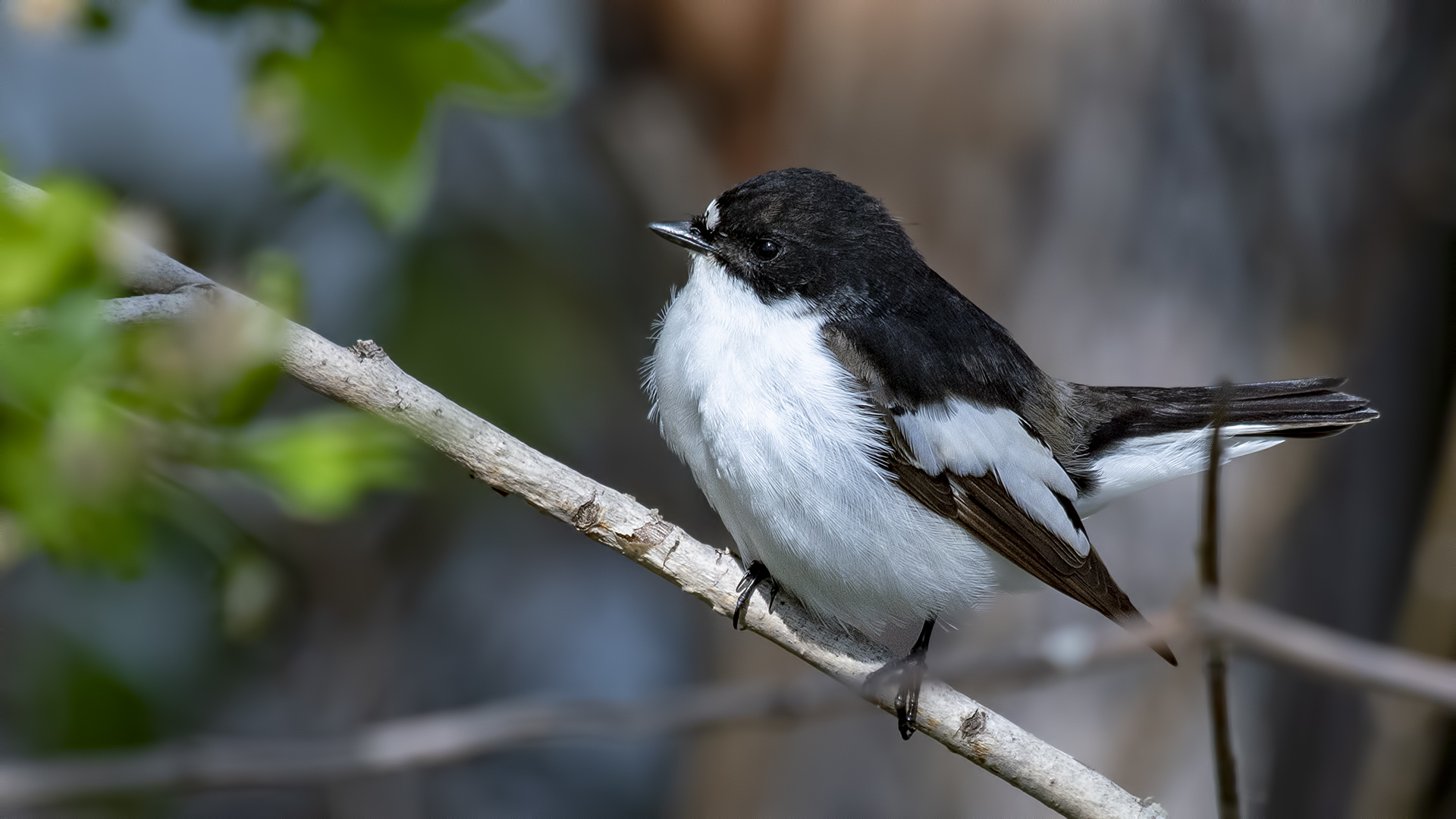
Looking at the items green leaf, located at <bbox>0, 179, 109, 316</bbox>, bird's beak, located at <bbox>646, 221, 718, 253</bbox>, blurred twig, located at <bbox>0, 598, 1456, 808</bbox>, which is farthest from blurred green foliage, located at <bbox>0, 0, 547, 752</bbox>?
bird's beak, located at <bbox>646, 221, 718, 253</bbox>

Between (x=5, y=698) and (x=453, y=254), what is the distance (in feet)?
6.57

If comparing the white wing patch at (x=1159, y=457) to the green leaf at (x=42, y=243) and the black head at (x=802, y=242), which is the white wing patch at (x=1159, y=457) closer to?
the black head at (x=802, y=242)

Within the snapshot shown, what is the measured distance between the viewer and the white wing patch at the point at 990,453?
8.74ft

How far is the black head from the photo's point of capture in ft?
9.18

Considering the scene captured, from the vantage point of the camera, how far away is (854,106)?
4.47 meters

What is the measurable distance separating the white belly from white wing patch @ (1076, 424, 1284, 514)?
Result: 0.52 m

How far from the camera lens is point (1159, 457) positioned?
120 inches

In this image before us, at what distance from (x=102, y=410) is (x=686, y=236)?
173cm

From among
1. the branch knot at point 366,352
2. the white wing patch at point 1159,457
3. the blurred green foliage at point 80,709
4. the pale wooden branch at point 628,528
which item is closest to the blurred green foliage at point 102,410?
the pale wooden branch at point 628,528

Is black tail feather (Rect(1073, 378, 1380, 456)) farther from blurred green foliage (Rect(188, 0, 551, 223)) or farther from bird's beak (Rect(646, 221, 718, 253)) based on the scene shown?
blurred green foliage (Rect(188, 0, 551, 223))

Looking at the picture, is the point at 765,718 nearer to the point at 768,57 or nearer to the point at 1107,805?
the point at 1107,805

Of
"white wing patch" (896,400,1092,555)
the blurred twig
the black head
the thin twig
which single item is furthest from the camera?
the black head

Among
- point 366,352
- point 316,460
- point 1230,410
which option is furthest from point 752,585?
point 316,460

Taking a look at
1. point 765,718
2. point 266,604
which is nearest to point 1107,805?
point 765,718
